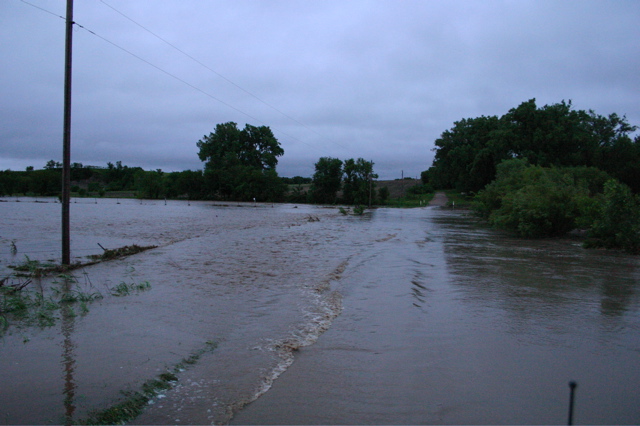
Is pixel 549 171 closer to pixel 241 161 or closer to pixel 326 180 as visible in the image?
pixel 326 180

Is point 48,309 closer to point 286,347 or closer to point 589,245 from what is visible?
point 286,347

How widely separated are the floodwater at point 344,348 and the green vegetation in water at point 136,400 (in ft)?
0.31

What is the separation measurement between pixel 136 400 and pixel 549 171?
1280 inches

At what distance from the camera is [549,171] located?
31.2 m

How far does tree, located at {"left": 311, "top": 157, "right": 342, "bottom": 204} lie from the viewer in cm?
9025

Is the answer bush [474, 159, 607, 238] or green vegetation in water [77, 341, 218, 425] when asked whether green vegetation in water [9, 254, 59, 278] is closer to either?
green vegetation in water [77, 341, 218, 425]

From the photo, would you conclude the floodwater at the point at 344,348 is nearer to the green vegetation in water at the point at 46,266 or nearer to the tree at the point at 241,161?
the green vegetation in water at the point at 46,266

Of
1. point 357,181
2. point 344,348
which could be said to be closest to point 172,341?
point 344,348

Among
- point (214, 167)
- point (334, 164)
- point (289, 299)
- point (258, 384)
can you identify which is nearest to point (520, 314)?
point (289, 299)

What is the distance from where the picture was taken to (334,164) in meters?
89.8

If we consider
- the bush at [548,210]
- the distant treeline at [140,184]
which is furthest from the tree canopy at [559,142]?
the distant treeline at [140,184]

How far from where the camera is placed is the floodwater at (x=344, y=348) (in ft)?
14.9

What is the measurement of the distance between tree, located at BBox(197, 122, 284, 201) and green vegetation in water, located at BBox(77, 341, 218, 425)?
91391mm

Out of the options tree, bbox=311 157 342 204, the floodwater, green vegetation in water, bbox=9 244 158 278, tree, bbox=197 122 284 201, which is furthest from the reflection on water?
tree, bbox=197 122 284 201
